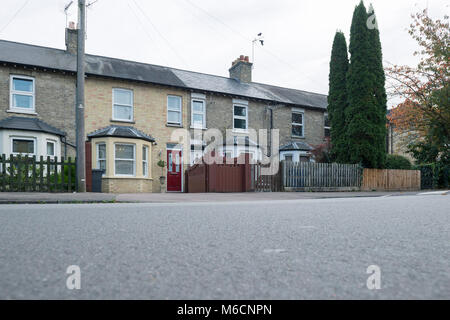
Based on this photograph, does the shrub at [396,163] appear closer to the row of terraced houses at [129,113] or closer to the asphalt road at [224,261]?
the row of terraced houses at [129,113]

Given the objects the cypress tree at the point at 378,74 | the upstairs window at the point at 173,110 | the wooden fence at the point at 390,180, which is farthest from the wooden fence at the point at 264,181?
the cypress tree at the point at 378,74

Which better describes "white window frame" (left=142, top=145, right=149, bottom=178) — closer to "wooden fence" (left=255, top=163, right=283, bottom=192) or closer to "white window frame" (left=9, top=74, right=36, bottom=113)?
"white window frame" (left=9, top=74, right=36, bottom=113)

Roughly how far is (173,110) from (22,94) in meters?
7.06

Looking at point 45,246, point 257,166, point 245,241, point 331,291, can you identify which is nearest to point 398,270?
point 331,291

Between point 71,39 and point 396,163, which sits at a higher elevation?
point 71,39

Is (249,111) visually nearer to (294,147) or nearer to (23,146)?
(294,147)

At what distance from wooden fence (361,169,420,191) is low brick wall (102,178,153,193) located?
11.4m

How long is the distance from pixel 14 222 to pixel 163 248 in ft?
8.45

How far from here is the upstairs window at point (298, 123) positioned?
22.7m

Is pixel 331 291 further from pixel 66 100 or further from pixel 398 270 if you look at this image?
pixel 66 100

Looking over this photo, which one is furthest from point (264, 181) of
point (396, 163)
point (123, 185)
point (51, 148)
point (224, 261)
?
point (224, 261)

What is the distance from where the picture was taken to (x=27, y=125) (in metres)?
14.8

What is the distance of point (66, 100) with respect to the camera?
53.6 feet
